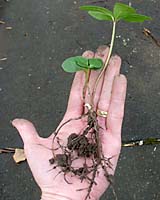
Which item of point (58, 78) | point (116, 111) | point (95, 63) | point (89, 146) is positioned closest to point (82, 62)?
point (95, 63)

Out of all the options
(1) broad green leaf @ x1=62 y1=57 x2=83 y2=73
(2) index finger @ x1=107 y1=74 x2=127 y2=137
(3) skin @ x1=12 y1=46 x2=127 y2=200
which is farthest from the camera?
(1) broad green leaf @ x1=62 y1=57 x2=83 y2=73

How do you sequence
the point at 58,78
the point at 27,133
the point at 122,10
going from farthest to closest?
the point at 58,78
the point at 122,10
the point at 27,133

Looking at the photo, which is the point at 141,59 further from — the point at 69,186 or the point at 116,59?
the point at 69,186

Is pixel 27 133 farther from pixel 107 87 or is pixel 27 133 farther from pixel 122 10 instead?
pixel 122 10

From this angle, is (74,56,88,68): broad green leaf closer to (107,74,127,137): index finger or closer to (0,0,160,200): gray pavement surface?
(107,74,127,137): index finger

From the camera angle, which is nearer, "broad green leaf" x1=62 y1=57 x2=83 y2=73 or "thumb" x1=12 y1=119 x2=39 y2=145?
"thumb" x1=12 y1=119 x2=39 y2=145

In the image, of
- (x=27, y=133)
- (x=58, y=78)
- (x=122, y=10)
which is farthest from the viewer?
(x=58, y=78)

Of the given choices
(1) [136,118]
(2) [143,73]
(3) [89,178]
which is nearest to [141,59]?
(2) [143,73]

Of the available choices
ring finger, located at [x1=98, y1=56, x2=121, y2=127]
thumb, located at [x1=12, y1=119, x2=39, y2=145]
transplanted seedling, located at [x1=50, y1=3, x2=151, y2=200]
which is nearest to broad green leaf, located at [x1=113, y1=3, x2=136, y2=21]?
transplanted seedling, located at [x1=50, y1=3, x2=151, y2=200]
